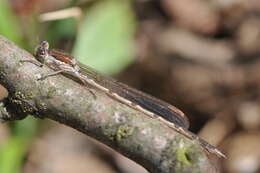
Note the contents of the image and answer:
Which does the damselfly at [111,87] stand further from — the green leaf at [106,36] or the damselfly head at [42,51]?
the green leaf at [106,36]

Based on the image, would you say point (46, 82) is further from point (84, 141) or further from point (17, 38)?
point (84, 141)

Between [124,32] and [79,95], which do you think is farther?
[124,32]

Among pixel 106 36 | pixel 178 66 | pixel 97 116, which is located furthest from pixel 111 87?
pixel 178 66

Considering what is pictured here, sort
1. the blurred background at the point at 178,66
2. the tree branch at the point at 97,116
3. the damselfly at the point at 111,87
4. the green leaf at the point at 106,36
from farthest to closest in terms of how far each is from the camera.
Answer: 1. the blurred background at the point at 178,66
2. the green leaf at the point at 106,36
3. the damselfly at the point at 111,87
4. the tree branch at the point at 97,116

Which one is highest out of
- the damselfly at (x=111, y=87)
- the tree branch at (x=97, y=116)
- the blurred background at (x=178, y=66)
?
the tree branch at (x=97, y=116)

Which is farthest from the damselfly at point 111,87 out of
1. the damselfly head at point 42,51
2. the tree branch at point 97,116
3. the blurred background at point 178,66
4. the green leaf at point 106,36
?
the blurred background at point 178,66

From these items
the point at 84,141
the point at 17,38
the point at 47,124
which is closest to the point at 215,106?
the point at 84,141

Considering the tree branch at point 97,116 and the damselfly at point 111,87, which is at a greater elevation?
the tree branch at point 97,116
